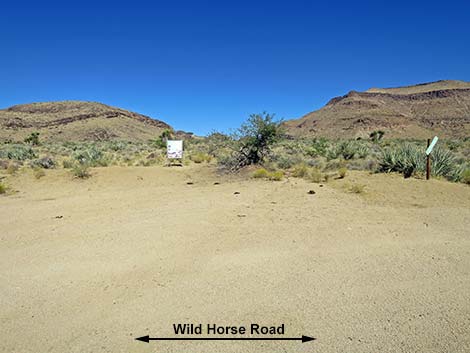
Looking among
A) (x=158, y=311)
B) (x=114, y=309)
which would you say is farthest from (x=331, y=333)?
(x=114, y=309)

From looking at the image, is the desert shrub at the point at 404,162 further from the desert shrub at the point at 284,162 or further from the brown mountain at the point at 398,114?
the brown mountain at the point at 398,114

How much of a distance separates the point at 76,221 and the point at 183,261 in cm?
384

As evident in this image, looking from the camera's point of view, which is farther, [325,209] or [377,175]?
[377,175]

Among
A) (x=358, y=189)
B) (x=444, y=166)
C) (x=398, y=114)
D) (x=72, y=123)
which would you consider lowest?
(x=358, y=189)

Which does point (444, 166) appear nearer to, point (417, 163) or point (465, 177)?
point (417, 163)

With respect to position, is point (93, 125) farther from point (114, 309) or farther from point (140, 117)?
point (114, 309)

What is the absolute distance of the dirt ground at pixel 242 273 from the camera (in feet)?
10.2

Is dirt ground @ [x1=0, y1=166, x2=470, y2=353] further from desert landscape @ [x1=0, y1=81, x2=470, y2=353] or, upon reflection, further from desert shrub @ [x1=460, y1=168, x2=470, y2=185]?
desert shrub @ [x1=460, y1=168, x2=470, y2=185]

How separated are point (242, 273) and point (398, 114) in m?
108

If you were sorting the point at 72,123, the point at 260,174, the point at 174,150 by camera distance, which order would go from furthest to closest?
the point at 72,123
the point at 174,150
the point at 260,174

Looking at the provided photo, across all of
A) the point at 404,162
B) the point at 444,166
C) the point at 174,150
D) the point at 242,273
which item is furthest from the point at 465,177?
the point at 174,150

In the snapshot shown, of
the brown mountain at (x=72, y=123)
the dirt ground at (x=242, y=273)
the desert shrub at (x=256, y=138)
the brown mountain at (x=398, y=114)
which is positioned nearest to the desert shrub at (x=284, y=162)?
the desert shrub at (x=256, y=138)

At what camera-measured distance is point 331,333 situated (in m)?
3.09

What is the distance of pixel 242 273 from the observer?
437cm
